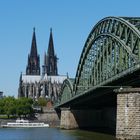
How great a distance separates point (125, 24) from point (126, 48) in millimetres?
3352

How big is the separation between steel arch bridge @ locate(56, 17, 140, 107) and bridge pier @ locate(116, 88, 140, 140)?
2.42 m

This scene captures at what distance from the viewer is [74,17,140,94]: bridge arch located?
6812 centimetres

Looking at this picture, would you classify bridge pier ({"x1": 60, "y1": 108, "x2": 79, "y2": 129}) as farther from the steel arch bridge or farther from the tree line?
the tree line

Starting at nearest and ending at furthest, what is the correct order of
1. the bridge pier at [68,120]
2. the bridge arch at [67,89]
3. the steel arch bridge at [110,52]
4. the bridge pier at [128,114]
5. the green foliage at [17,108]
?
the bridge pier at [128,114]
the steel arch bridge at [110,52]
the bridge pier at [68,120]
the bridge arch at [67,89]
the green foliage at [17,108]

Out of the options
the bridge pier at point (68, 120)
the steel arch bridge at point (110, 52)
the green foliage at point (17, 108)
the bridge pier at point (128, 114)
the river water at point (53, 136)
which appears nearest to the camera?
the bridge pier at point (128, 114)

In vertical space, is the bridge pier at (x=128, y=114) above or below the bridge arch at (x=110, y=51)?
below

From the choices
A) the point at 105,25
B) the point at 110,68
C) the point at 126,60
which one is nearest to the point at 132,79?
the point at 126,60

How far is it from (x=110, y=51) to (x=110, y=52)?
1.14 feet

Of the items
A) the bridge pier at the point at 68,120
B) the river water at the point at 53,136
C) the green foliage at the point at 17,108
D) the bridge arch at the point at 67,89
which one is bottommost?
the river water at the point at 53,136

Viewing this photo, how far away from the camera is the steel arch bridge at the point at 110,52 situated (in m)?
67.7

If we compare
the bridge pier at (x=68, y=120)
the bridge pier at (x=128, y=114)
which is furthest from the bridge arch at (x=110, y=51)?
the bridge pier at (x=68, y=120)

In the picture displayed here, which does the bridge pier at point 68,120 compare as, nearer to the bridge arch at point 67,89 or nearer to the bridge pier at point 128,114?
the bridge arch at point 67,89

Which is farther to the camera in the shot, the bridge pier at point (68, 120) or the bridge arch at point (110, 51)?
the bridge pier at point (68, 120)

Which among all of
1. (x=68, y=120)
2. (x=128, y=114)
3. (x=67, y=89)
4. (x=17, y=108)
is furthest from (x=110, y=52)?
(x=17, y=108)
